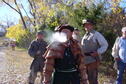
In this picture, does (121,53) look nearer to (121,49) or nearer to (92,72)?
(121,49)

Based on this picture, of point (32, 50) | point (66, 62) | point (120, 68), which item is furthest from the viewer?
point (32, 50)

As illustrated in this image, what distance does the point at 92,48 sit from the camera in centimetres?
758

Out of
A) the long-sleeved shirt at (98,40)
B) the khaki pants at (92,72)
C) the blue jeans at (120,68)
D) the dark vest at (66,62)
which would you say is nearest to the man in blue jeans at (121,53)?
the blue jeans at (120,68)

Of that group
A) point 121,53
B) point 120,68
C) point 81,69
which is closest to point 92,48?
point 121,53

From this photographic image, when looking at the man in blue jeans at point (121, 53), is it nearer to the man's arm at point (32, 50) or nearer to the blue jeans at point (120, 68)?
the blue jeans at point (120, 68)

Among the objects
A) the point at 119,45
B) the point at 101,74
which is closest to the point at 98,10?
the point at 101,74

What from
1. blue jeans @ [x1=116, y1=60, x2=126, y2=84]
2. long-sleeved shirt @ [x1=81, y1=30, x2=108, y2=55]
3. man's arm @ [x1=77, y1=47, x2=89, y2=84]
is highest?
long-sleeved shirt @ [x1=81, y1=30, x2=108, y2=55]

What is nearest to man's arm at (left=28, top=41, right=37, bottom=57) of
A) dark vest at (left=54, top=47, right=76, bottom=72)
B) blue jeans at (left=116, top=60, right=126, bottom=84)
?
blue jeans at (left=116, top=60, right=126, bottom=84)

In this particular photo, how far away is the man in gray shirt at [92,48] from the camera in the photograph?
7492 mm

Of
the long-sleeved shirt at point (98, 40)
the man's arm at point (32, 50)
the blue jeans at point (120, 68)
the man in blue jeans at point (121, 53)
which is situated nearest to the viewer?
the long-sleeved shirt at point (98, 40)

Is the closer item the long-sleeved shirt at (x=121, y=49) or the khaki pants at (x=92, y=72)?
the khaki pants at (x=92, y=72)

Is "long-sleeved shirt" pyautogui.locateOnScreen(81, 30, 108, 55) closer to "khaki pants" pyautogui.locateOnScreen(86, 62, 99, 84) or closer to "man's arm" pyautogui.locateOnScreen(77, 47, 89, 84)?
"khaki pants" pyautogui.locateOnScreen(86, 62, 99, 84)

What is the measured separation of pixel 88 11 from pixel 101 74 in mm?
3085

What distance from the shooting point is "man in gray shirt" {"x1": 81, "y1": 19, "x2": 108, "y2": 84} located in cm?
749
